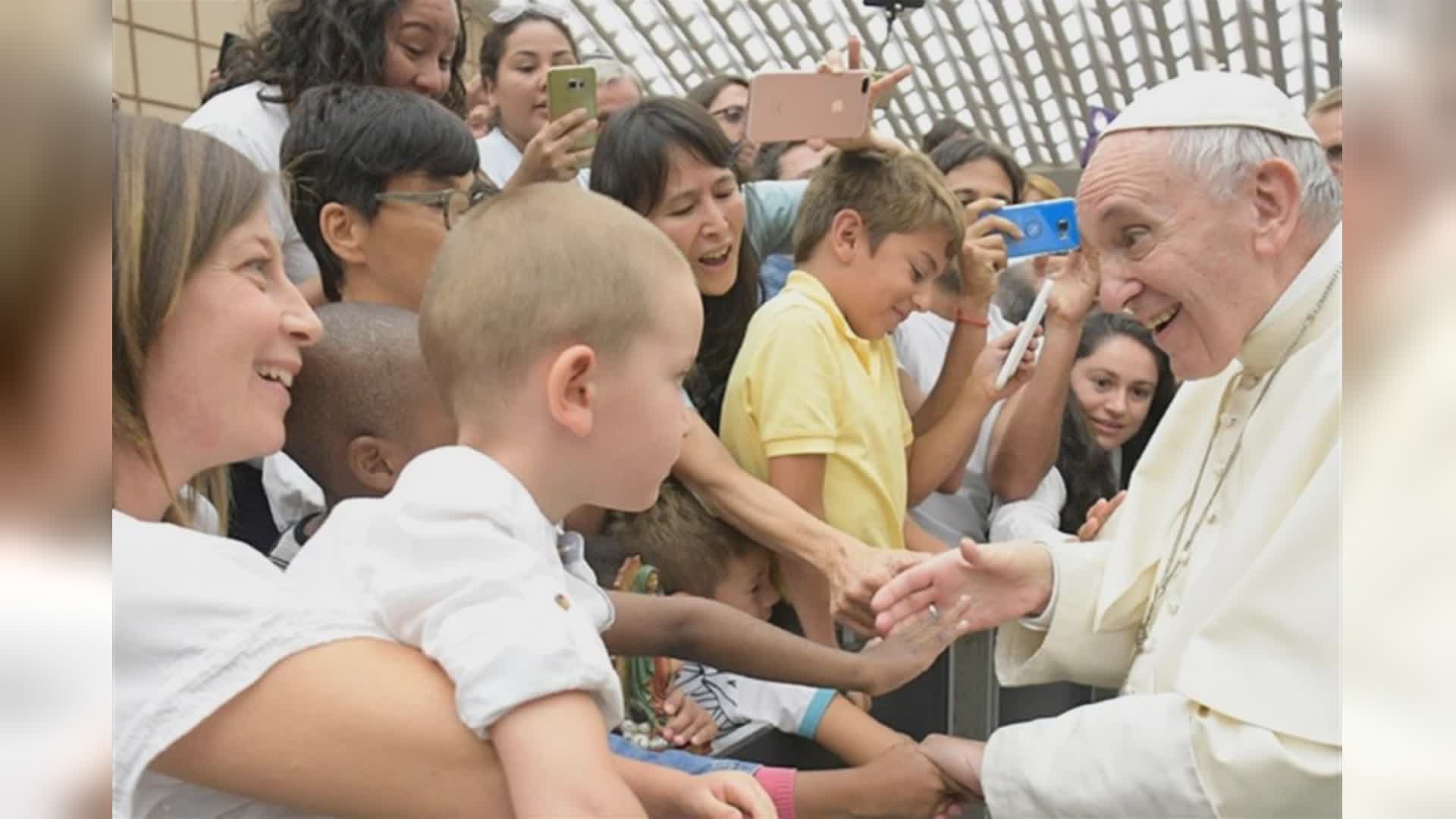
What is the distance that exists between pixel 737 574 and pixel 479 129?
0.33m

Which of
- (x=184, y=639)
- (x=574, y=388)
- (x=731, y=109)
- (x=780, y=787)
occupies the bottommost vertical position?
(x=780, y=787)

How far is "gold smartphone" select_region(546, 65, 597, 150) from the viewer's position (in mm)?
928

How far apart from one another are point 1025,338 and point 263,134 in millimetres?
558

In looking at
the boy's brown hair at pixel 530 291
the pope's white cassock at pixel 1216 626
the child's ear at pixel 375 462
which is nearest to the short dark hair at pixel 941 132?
the pope's white cassock at pixel 1216 626

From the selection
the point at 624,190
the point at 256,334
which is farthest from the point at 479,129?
the point at 256,334

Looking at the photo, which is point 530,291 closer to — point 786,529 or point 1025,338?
point 786,529

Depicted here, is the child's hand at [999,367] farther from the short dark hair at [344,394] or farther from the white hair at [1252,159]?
the short dark hair at [344,394]

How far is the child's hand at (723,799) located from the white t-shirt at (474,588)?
95 millimetres

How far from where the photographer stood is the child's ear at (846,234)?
1.04m

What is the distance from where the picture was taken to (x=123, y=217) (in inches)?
28.6

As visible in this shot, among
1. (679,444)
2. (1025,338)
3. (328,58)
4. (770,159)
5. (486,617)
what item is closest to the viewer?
(486,617)

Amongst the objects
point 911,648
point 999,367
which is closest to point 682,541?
point 911,648

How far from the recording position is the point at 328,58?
883mm

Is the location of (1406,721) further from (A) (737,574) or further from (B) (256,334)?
(B) (256,334)
